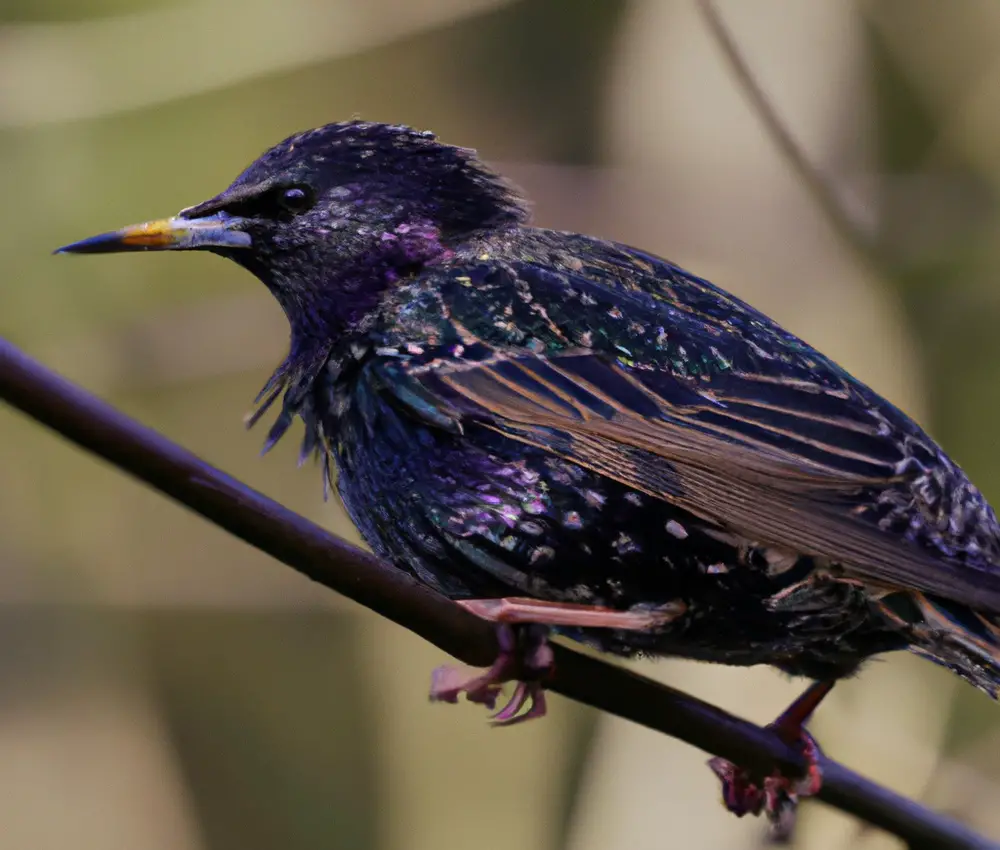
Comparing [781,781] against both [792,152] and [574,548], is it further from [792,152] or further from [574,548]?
[792,152]

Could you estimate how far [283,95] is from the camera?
329 inches

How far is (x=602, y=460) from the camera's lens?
→ 316cm

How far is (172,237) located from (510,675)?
4.81ft

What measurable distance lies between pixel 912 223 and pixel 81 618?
514cm

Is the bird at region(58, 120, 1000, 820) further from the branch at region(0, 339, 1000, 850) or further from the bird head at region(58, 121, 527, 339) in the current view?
the branch at region(0, 339, 1000, 850)

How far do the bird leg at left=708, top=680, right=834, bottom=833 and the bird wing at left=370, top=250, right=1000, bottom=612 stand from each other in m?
0.88

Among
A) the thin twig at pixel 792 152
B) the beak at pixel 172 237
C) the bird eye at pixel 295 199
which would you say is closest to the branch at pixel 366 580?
the beak at pixel 172 237

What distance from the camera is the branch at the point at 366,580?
192 cm

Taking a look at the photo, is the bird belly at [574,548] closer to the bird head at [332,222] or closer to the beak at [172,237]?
the bird head at [332,222]

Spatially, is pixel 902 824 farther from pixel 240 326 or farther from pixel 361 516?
pixel 240 326

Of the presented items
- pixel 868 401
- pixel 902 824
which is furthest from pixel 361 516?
pixel 902 824

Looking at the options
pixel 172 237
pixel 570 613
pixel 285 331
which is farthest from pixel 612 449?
pixel 285 331

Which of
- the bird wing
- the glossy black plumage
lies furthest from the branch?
the bird wing

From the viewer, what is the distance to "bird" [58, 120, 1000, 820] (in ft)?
10.2
